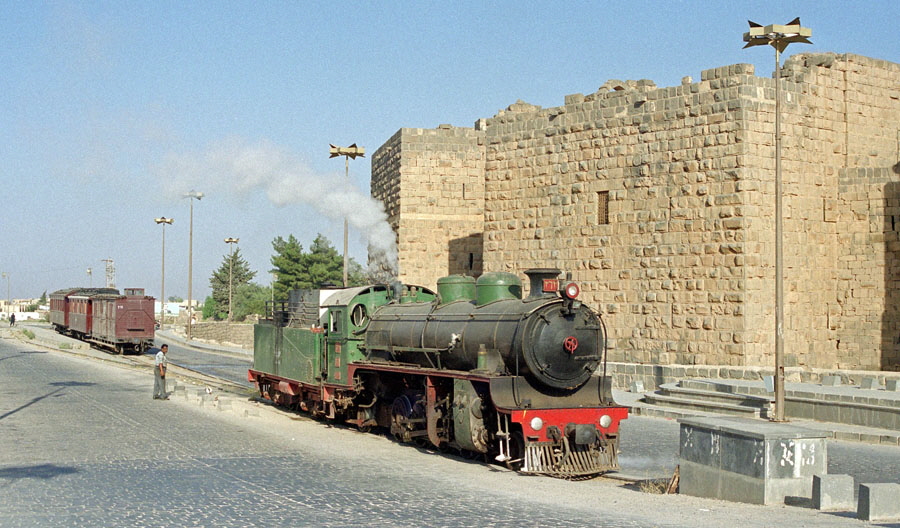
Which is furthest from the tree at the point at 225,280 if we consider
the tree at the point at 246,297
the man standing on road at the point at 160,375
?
the man standing on road at the point at 160,375

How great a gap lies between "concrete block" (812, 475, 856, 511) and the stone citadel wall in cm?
1106

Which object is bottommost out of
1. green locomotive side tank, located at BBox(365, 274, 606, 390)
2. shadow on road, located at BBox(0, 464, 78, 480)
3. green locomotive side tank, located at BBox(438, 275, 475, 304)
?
shadow on road, located at BBox(0, 464, 78, 480)

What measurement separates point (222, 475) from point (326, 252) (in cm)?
6532

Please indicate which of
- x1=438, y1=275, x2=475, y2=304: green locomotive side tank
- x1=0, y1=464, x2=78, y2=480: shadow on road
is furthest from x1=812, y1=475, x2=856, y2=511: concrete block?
x1=0, y1=464, x2=78, y2=480: shadow on road

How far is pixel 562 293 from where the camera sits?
11023 millimetres

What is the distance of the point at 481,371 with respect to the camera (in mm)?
11070

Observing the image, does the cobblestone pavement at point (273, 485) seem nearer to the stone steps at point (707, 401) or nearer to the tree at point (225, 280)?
the stone steps at point (707, 401)

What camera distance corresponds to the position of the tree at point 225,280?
88.4 metres

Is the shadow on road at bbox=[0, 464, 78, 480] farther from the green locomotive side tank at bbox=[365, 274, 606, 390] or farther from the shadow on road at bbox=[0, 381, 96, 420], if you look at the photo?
the shadow on road at bbox=[0, 381, 96, 420]

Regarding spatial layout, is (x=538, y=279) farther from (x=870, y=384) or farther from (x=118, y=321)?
(x=118, y=321)

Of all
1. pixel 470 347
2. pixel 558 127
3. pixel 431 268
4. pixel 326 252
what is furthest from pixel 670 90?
pixel 326 252

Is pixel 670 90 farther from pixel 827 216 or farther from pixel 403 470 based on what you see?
pixel 403 470

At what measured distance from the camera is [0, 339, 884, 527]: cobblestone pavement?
25.1 feet

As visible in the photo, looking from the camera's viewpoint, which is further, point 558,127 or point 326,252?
point 326,252
